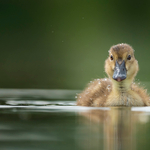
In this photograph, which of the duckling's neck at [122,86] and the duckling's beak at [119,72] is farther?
the duckling's neck at [122,86]

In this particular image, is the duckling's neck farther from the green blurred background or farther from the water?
the green blurred background

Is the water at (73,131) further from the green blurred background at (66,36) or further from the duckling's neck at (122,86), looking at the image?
the green blurred background at (66,36)

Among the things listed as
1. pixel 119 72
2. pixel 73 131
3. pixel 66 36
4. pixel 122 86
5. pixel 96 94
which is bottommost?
pixel 73 131

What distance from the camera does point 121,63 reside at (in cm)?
545

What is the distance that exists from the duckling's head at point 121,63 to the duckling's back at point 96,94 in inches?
9.8

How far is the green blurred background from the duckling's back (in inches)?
203

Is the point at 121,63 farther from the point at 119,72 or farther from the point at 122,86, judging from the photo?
the point at 122,86

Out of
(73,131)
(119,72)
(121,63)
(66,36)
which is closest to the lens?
(73,131)

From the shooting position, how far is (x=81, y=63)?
1309 centimetres

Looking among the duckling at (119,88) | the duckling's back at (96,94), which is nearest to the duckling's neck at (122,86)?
the duckling at (119,88)

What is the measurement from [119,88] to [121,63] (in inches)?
15.0

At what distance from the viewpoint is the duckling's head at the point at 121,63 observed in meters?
5.29

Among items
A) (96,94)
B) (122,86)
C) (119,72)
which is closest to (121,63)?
(119,72)

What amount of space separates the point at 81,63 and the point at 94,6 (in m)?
3.15
